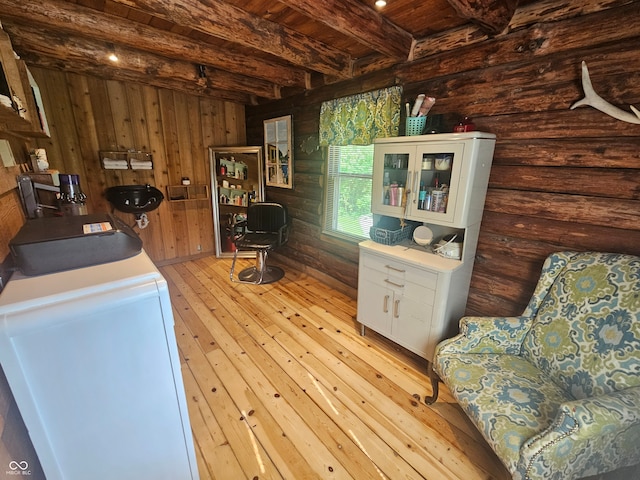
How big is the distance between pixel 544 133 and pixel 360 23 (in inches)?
50.2

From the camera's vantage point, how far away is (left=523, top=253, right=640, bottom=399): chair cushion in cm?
117

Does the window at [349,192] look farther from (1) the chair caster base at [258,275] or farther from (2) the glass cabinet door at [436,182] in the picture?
(1) the chair caster base at [258,275]

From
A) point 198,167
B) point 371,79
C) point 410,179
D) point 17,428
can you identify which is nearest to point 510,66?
point 410,179

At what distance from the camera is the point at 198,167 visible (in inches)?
150

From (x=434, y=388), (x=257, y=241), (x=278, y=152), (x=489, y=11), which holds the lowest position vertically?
(x=434, y=388)

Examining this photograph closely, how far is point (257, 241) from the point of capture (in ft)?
10.4

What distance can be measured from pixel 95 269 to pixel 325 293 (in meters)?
2.35

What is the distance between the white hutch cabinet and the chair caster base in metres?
1.50

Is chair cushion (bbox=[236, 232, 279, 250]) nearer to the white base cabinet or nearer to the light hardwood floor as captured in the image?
the light hardwood floor

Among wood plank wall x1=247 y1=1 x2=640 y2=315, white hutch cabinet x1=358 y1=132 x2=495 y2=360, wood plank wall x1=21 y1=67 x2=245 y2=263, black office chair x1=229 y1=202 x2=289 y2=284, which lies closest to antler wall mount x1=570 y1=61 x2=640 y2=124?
wood plank wall x1=247 y1=1 x2=640 y2=315

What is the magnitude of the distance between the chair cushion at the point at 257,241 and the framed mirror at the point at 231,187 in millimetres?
488

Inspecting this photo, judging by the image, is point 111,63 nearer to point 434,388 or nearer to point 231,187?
point 231,187

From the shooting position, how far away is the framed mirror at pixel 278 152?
131 inches

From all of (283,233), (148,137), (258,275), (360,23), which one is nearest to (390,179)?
(360,23)
